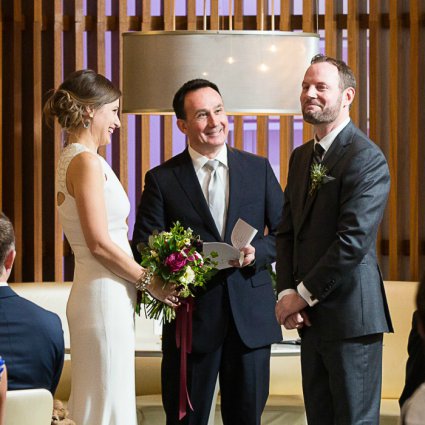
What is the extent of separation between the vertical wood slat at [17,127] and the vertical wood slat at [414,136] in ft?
8.36

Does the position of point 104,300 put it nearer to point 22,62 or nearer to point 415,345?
point 415,345

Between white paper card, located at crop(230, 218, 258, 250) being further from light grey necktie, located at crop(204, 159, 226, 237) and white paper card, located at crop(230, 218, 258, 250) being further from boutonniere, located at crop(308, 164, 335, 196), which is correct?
boutonniere, located at crop(308, 164, 335, 196)

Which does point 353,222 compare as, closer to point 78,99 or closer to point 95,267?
point 95,267

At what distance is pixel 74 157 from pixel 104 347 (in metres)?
0.76

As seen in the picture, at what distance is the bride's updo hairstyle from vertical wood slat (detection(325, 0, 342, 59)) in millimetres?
2776

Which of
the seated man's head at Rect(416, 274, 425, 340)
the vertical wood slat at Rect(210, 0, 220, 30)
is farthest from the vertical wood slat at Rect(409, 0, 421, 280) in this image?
the seated man's head at Rect(416, 274, 425, 340)

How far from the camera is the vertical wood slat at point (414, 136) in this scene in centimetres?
658

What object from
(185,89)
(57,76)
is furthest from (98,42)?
(185,89)

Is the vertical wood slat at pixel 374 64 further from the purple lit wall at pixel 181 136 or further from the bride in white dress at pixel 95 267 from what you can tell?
the bride in white dress at pixel 95 267

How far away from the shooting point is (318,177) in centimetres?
400

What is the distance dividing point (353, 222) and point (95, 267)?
104 cm

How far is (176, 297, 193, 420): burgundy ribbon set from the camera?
432 cm

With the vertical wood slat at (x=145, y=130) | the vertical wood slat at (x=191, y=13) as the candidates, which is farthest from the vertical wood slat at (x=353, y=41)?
the vertical wood slat at (x=145, y=130)

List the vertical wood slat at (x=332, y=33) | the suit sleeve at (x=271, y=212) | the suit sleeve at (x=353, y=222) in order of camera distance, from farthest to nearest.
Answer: the vertical wood slat at (x=332, y=33) < the suit sleeve at (x=271, y=212) < the suit sleeve at (x=353, y=222)
